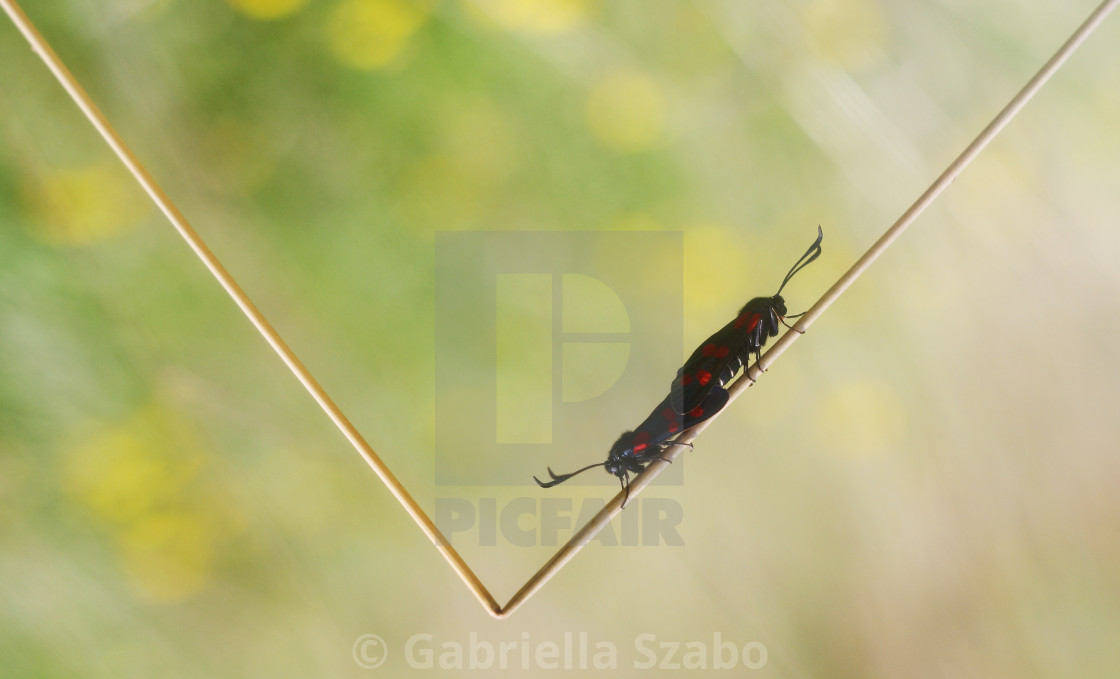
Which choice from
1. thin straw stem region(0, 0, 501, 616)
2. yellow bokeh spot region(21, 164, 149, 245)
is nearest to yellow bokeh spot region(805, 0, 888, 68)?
thin straw stem region(0, 0, 501, 616)

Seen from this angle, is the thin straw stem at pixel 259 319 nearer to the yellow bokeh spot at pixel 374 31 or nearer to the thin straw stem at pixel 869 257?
the thin straw stem at pixel 869 257

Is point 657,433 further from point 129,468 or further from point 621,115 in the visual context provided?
point 129,468

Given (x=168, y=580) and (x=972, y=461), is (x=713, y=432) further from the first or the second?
(x=168, y=580)

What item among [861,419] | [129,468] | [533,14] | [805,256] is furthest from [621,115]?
[129,468]

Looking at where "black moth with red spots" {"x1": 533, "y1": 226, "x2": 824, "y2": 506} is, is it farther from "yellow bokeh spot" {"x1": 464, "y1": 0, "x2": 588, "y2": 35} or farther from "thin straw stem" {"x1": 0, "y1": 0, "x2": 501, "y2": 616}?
"yellow bokeh spot" {"x1": 464, "y1": 0, "x2": 588, "y2": 35}

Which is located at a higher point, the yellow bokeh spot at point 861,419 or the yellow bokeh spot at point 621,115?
the yellow bokeh spot at point 621,115

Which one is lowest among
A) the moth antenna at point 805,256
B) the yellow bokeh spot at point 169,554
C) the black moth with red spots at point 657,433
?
the yellow bokeh spot at point 169,554
